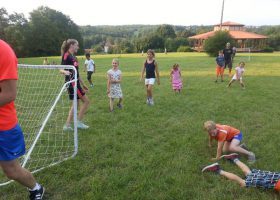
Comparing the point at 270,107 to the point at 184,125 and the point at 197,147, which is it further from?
the point at 197,147

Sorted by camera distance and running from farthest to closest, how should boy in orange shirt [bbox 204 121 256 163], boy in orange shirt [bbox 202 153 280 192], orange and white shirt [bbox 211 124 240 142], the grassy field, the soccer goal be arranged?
orange and white shirt [bbox 211 124 240 142] < boy in orange shirt [bbox 204 121 256 163] < the soccer goal < the grassy field < boy in orange shirt [bbox 202 153 280 192]

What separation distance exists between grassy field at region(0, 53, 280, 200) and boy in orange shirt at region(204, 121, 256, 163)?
7.3 inches

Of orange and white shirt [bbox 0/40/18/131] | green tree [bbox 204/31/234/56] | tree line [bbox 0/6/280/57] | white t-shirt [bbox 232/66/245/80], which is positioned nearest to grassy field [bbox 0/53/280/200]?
orange and white shirt [bbox 0/40/18/131]

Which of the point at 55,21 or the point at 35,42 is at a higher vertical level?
the point at 55,21

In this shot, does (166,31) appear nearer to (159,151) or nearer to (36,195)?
(159,151)

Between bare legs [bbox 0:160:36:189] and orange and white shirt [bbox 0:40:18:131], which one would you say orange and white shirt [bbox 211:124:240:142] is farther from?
orange and white shirt [bbox 0:40:18:131]

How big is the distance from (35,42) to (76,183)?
57237mm

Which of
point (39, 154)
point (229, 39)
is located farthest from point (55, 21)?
point (39, 154)

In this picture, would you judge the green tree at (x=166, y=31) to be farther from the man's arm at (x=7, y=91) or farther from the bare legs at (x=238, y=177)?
the man's arm at (x=7, y=91)

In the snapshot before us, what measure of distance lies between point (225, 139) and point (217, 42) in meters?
30.5

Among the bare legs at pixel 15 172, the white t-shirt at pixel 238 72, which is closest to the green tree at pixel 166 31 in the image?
the white t-shirt at pixel 238 72

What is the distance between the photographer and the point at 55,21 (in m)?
65.2

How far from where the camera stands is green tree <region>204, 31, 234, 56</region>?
1318 inches

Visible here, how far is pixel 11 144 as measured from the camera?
9.18ft
